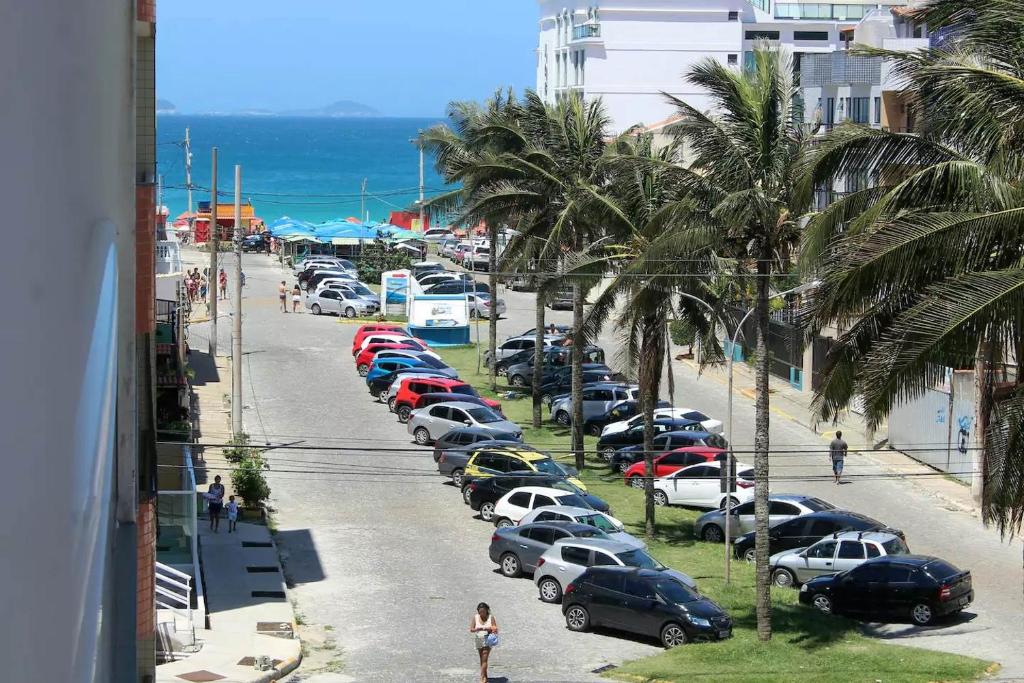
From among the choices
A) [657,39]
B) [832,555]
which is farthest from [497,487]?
[657,39]

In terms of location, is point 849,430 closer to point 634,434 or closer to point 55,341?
point 634,434

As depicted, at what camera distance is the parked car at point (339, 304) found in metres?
61.3

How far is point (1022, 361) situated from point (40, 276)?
1529cm

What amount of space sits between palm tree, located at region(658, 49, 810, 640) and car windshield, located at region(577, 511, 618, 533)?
4.89 metres

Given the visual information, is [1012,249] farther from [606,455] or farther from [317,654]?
[606,455]

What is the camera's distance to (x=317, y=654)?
2234 cm

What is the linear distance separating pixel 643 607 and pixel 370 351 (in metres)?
26.1

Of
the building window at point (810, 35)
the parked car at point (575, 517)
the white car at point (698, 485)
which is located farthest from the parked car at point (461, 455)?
the building window at point (810, 35)

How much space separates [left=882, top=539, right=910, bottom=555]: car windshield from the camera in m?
26.3

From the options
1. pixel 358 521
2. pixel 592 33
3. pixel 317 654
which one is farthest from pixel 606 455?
pixel 592 33

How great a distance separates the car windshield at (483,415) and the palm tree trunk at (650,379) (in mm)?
7340

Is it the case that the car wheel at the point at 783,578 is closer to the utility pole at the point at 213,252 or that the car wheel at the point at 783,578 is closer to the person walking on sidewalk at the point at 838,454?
the person walking on sidewalk at the point at 838,454

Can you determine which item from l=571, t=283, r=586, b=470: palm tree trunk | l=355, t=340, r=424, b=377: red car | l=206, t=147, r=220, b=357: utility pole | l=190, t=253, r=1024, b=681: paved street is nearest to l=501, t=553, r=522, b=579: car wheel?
l=190, t=253, r=1024, b=681: paved street

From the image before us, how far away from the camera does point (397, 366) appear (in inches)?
1761
